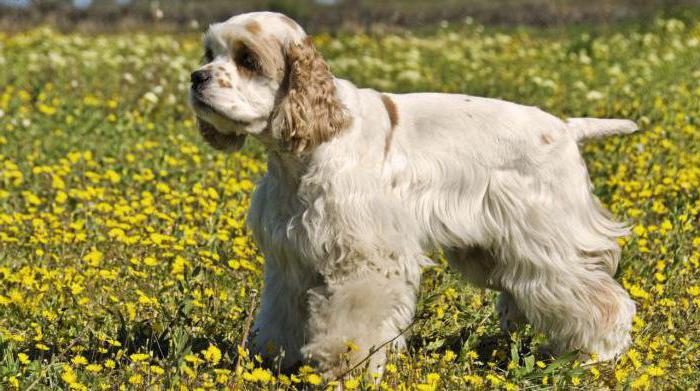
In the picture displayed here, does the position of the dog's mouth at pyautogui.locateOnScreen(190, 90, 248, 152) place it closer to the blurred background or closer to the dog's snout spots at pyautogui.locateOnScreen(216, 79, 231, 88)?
the dog's snout spots at pyautogui.locateOnScreen(216, 79, 231, 88)

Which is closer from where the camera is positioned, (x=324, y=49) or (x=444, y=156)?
(x=444, y=156)

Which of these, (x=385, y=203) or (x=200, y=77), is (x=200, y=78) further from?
(x=385, y=203)

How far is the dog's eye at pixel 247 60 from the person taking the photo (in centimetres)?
396

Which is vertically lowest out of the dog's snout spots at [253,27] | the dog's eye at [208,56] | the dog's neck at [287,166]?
the dog's neck at [287,166]

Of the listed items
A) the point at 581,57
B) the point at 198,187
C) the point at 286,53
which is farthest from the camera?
the point at 581,57

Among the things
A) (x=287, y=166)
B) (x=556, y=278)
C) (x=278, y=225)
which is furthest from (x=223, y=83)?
(x=556, y=278)

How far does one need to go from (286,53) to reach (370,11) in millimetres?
16345

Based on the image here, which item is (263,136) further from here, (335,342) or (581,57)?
→ (581,57)

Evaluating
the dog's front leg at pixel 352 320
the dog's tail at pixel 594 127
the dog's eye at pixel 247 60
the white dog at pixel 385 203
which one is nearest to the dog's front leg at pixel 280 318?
the white dog at pixel 385 203

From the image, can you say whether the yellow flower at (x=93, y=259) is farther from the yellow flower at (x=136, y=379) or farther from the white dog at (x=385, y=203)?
the yellow flower at (x=136, y=379)

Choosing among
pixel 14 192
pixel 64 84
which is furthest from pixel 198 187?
pixel 64 84

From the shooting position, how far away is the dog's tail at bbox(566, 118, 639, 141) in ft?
15.3

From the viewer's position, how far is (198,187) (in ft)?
20.7

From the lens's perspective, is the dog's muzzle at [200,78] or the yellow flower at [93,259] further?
the yellow flower at [93,259]
